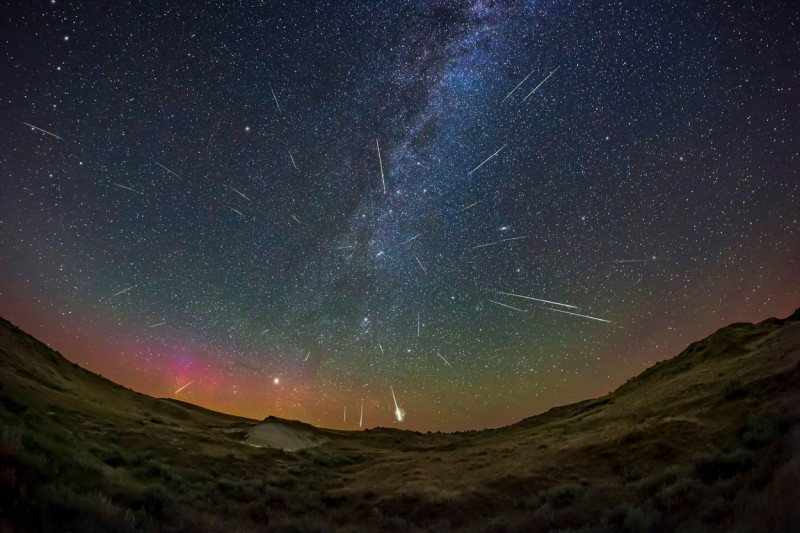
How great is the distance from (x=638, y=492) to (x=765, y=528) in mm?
5387

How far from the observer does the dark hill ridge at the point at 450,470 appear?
18.9 feet

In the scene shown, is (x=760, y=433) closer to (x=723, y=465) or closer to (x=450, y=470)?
(x=723, y=465)

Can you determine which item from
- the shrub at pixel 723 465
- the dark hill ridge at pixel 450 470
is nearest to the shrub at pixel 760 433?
the dark hill ridge at pixel 450 470

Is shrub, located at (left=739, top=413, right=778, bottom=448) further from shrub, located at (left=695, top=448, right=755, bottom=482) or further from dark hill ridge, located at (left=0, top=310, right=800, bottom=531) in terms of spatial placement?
shrub, located at (left=695, top=448, right=755, bottom=482)

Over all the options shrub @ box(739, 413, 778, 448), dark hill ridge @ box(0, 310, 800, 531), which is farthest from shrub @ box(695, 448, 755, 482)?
shrub @ box(739, 413, 778, 448)

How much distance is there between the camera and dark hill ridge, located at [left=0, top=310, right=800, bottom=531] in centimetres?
577

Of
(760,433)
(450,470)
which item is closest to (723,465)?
(760,433)

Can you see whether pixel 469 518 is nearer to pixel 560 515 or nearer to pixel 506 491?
pixel 506 491

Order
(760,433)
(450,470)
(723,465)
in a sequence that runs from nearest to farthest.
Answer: (723,465) → (760,433) → (450,470)

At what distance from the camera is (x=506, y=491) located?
53.3 feet

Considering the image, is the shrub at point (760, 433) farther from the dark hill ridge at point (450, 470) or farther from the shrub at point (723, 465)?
the shrub at point (723, 465)

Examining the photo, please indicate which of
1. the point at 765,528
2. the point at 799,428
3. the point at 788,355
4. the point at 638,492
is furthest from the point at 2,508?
the point at 788,355

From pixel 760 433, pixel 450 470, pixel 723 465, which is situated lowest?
pixel 450 470

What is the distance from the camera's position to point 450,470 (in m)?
23.3
